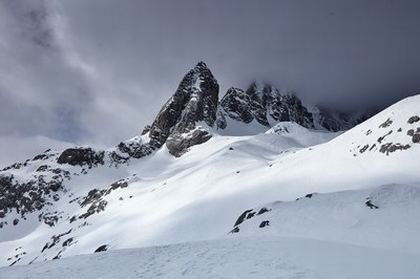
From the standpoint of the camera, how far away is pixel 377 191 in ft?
96.4

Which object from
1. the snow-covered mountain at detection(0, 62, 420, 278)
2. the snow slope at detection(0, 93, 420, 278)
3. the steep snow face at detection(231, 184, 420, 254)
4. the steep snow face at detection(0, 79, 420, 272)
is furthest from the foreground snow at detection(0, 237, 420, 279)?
the steep snow face at detection(0, 79, 420, 272)

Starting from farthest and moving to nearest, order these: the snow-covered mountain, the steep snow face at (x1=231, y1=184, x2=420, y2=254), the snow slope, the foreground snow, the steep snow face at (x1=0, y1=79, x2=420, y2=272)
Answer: the steep snow face at (x1=0, y1=79, x2=420, y2=272), the snow-covered mountain, the snow slope, the steep snow face at (x1=231, y1=184, x2=420, y2=254), the foreground snow

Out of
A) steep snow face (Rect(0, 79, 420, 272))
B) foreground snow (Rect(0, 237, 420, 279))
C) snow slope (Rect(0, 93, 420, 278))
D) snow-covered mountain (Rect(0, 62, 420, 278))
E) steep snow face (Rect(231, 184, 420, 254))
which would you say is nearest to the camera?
foreground snow (Rect(0, 237, 420, 279))

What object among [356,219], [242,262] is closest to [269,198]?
[356,219]

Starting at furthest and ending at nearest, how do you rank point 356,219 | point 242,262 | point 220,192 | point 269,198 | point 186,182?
point 186,182, point 220,192, point 269,198, point 356,219, point 242,262

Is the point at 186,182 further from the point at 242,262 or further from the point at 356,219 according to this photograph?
the point at 242,262

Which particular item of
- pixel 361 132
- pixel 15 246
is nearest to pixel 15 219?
pixel 15 246

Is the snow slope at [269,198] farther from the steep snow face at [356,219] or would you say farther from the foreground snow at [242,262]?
the foreground snow at [242,262]

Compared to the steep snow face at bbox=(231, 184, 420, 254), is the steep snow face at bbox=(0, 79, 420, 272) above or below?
above

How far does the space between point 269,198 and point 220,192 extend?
16.4 m

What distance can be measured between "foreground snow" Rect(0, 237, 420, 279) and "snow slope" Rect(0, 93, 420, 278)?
22.0 inches

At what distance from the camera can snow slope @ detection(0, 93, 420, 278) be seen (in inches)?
1040

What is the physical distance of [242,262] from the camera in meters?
18.4

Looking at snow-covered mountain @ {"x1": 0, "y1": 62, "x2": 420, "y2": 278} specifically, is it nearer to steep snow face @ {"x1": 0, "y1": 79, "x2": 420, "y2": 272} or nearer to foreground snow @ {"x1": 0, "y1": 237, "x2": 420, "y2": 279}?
steep snow face @ {"x1": 0, "y1": 79, "x2": 420, "y2": 272}
